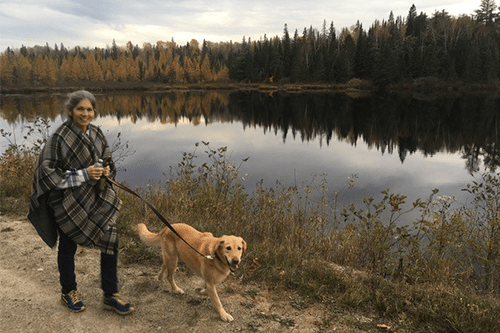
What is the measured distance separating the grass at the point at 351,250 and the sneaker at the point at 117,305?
1.35m

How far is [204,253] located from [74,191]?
61.8 inches

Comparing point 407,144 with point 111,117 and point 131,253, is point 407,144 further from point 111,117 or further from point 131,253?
point 111,117

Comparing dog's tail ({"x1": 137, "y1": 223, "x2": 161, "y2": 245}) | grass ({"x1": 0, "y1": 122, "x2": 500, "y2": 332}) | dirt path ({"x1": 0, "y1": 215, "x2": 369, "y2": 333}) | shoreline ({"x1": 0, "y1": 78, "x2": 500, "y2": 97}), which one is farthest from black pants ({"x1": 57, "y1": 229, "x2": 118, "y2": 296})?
shoreline ({"x1": 0, "y1": 78, "x2": 500, "y2": 97})

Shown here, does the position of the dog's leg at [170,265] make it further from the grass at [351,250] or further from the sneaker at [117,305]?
the grass at [351,250]

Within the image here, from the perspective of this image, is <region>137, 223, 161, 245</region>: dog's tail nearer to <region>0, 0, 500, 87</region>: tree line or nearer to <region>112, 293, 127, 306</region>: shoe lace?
<region>112, 293, 127, 306</region>: shoe lace

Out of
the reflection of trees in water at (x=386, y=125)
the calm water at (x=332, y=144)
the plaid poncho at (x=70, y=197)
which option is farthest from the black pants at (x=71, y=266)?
the reflection of trees in water at (x=386, y=125)

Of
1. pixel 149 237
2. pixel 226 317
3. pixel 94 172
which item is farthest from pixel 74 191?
pixel 226 317

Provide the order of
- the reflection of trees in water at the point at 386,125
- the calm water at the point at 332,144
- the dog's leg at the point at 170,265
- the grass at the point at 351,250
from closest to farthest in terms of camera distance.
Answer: the grass at the point at 351,250
the dog's leg at the point at 170,265
the calm water at the point at 332,144
the reflection of trees in water at the point at 386,125

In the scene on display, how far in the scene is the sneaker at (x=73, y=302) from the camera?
397 centimetres

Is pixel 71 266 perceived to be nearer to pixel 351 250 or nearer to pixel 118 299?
pixel 118 299

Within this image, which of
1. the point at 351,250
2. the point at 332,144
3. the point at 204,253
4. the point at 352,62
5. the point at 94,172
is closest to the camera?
the point at 94,172

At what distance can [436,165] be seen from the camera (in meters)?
17.1

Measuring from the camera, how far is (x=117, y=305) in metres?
3.98

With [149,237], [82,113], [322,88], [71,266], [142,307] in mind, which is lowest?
[142,307]
